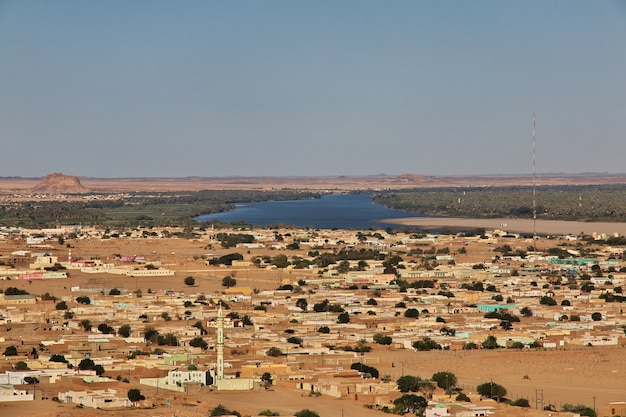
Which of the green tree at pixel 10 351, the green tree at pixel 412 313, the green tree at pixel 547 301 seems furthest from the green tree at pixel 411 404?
the green tree at pixel 547 301

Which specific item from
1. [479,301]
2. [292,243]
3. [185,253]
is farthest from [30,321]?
[292,243]

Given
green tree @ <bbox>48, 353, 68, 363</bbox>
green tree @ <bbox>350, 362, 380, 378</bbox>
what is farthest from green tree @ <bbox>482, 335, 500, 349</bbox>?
green tree @ <bbox>48, 353, 68, 363</bbox>

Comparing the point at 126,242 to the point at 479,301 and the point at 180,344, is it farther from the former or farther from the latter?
the point at 180,344

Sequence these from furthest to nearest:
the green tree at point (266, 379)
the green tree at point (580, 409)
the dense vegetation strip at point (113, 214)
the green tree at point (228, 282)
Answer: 1. the dense vegetation strip at point (113, 214)
2. the green tree at point (228, 282)
3. the green tree at point (266, 379)
4. the green tree at point (580, 409)

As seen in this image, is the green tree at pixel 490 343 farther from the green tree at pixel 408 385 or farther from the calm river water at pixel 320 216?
the calm river water at pixel 320 216

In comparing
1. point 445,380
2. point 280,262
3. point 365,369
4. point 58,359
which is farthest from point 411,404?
point 280,262
